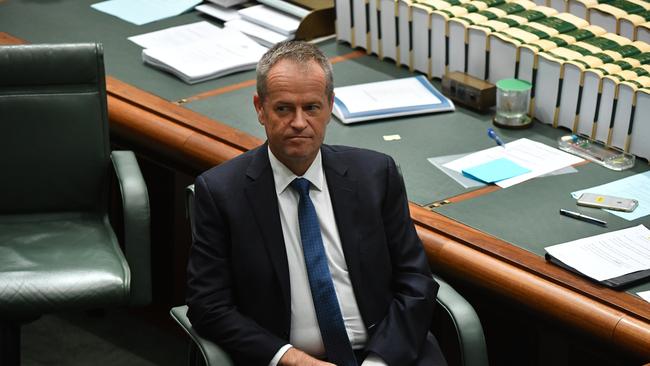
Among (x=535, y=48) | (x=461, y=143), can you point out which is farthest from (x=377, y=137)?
(x=535, y=48)

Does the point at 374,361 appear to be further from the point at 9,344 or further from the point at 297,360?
the point at 9,344

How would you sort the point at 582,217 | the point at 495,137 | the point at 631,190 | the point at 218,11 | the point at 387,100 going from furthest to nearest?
the point at 218,11
the point at 387,100
the point at 495,137
the point at 631,190
the point at 582,217

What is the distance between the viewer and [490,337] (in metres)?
2.91

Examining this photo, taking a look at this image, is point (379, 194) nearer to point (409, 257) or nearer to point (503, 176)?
point (409, 257)

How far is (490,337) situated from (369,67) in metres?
1.18

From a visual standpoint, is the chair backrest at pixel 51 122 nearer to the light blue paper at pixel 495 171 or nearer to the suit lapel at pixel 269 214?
the suit lapel at pixel 269 214

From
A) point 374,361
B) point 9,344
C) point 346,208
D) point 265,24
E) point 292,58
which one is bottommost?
point 9,344

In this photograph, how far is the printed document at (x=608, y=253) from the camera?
8.50 ft

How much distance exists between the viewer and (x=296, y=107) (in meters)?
2.35

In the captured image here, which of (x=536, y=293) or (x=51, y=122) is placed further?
(x=51, y=122)

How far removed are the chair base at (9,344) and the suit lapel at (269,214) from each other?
2.69 feet

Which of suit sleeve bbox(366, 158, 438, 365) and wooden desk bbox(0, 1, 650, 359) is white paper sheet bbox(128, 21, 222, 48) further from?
suit sleeve bbox(366, 158, 438, 365)

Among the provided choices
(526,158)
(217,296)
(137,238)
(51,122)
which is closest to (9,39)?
(51,122)

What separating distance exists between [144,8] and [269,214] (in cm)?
216
